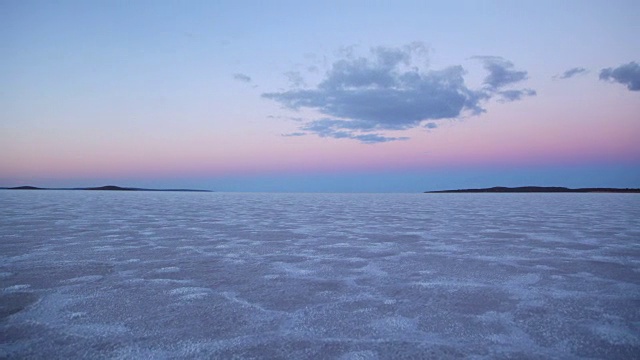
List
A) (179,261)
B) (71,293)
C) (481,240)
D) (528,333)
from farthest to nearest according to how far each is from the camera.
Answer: (481,240), (179,261), (71,293), (528,333)

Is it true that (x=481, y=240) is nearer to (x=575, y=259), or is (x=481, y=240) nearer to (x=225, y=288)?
(x=575, y=259)

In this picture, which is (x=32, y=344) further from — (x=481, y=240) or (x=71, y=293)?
(x=481, y=240)

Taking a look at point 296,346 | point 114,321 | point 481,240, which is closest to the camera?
point 296,346

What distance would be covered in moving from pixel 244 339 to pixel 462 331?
1580 mm

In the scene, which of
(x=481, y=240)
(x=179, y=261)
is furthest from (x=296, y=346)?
(x=481, y=240)

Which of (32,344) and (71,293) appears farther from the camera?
(71,293)

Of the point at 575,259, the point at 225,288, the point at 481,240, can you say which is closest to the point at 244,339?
the point at 225,288

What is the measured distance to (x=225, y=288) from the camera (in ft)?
12.5

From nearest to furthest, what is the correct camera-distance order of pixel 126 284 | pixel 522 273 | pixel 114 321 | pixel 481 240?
1. pixel 114 321
2. pixel 126 284
3. pixel 522 273
4. pixel 481 240

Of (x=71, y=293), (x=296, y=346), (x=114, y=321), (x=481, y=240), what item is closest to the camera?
(x=296, y=346)

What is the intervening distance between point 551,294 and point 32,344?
4.37 m

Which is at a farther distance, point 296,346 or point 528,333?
point 528,333

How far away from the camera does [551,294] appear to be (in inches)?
141

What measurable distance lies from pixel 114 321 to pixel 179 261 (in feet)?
7.61
